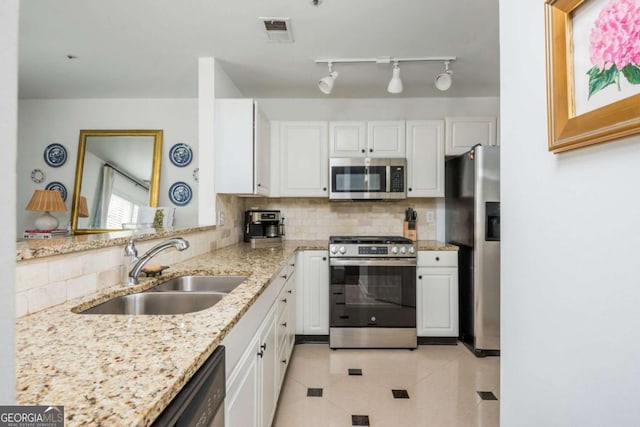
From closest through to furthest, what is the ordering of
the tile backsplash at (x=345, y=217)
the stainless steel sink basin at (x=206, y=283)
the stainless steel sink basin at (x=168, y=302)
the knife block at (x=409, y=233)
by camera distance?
the stainless steel sink basin at (x=168, y=302) < the stainless steel sink basin at (x=206, y=283) < the knife block at (x=409, y=233) < the tile backsplash at (x=345, y=217)

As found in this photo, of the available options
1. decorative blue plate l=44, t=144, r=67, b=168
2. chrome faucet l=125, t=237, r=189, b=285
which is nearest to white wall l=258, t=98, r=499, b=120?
decorative blue plate l=44, t=144, r=67, b=168

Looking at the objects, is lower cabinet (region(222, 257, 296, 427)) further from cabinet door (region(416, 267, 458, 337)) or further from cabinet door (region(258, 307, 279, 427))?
cabinet door (region(416, 267, 458, 337))

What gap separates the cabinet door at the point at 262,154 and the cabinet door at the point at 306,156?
143 millimetres

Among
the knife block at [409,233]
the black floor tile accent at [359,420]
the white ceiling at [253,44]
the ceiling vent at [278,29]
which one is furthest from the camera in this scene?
the knife block at [409,233]

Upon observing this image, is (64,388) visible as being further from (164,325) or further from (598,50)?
(598,50)

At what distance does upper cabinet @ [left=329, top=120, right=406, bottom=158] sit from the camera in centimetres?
334

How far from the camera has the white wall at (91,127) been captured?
12.8 ft

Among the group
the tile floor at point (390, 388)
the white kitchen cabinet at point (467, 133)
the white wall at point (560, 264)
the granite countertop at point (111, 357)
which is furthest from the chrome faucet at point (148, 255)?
the white kitchen cabinet at point (467, 133)

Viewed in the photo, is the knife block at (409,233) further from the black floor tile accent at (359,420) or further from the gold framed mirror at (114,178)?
the gold framed mirror at (114,178)

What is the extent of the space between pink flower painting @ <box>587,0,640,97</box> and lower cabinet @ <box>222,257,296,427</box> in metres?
1.09

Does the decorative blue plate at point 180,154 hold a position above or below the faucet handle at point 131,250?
above

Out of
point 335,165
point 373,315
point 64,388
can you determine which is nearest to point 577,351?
point 64,388

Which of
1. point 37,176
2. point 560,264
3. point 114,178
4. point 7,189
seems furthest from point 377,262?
point 37,176

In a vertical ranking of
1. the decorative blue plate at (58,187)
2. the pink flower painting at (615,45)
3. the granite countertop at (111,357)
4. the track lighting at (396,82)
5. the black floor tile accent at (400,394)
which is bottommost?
the black floor tile accent at (400,394)
